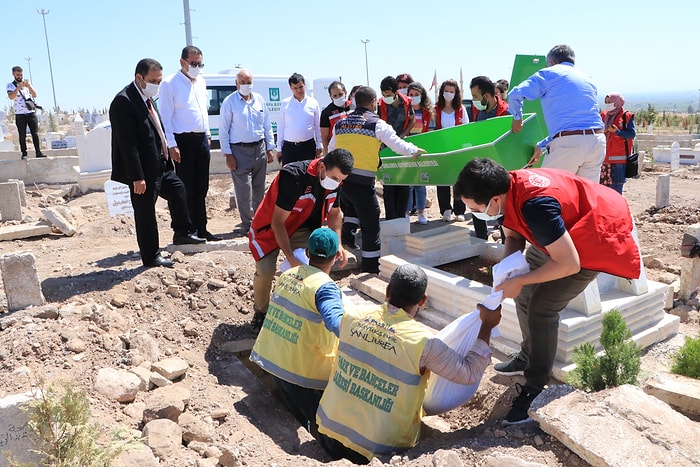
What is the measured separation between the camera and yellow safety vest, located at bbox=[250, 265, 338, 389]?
10.9ft

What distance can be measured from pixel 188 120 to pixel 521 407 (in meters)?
4.28

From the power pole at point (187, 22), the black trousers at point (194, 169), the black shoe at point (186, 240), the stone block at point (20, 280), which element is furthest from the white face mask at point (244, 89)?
the power pole at point (187, 22)

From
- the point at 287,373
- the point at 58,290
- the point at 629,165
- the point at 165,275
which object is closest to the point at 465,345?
the point at 287,373

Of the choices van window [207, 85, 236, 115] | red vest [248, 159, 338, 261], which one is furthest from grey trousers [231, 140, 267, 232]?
van window [207, 85, 236, 115]

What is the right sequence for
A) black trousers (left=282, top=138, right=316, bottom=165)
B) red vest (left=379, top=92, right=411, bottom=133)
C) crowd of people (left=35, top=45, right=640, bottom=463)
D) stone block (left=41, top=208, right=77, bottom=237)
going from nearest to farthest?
1. crowd of people (left=35, top=45, right=640, bottom=463)
2. red vest (left=379, top=92, right=411, bottom=133)
3. black trousers (left=282, top=138, right=316, bottom=165)
4. stone block (left=41, top=208, right=77, bottom=237)

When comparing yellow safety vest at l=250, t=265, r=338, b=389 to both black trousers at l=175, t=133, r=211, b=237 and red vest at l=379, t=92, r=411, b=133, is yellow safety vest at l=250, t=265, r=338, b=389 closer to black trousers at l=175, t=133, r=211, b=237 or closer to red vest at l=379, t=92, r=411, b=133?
black trousers at l=175, t=133, r=211, b=237

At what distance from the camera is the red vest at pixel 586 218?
100 inches

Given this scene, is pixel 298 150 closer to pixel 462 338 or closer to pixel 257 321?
pixel 257 321

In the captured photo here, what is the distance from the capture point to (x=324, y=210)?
4.36 metres

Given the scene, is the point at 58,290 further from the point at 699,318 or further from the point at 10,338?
the point at 699,318

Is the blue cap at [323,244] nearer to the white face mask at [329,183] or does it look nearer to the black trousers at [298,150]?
the white face mask at [329,183]

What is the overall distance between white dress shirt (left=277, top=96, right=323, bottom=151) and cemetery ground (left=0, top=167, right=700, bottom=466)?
1960mm

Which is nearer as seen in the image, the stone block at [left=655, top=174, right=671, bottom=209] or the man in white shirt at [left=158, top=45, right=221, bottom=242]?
the man in white shirt at [left=158, top=45, right=221, bottom=242]

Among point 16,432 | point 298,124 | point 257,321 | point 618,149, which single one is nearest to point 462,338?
point 16,432
